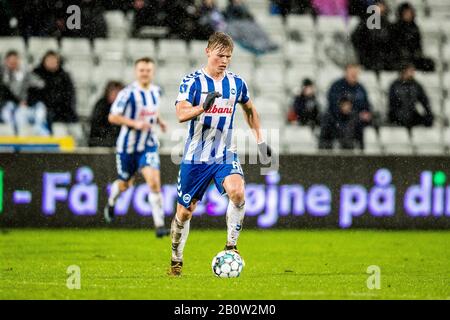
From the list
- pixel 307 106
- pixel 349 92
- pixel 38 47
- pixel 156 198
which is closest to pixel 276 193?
pixel 307 106

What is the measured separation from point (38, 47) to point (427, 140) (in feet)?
20.9

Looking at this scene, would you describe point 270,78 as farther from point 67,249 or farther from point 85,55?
point 67,249

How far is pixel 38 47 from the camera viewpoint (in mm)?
16953

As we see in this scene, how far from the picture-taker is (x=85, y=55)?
1700cm

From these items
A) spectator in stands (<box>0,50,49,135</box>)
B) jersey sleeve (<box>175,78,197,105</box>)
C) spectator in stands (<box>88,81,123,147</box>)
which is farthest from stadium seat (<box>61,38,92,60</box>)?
jersey sleeve (<box>175,78,197,105</box>)

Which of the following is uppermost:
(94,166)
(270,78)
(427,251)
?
(270,78)

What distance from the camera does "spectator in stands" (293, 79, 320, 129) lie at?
16.3m

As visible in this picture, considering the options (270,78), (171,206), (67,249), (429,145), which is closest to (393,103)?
(429,145)

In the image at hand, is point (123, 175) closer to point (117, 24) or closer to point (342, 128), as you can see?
point (342, 128)

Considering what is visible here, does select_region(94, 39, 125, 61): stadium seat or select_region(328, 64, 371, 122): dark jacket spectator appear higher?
select_region(94, 39, 125, 61): stadium seat

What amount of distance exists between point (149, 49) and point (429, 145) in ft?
15.6

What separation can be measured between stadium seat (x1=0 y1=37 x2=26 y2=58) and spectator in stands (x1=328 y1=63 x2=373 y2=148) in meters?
4.86

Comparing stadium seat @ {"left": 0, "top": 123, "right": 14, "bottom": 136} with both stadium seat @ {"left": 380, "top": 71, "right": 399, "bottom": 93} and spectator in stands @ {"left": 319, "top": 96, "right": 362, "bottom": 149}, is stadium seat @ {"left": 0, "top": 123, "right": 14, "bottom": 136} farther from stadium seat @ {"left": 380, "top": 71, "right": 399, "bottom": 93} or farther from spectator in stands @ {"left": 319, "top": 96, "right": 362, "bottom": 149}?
stadium seat @ {"left": 380, "top": 71, "right": 399, "bottom": 93}

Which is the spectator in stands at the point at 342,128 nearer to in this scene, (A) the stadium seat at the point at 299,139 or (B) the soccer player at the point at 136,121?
(A) the stadium seat at the point at 299,139
